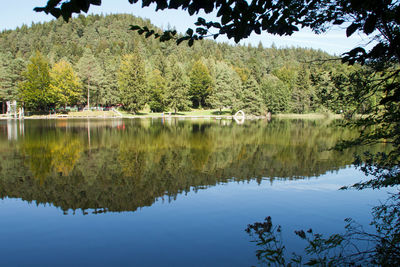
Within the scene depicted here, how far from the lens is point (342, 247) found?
6328 mm

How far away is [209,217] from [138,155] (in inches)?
451

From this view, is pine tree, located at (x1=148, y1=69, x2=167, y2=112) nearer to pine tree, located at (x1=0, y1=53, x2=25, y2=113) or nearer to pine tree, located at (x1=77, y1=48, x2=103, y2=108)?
pine tree, located at (x1=77, y1=48, x2=103, y2=108)

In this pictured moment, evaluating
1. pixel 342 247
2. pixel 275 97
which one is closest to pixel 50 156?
pixel 342 247

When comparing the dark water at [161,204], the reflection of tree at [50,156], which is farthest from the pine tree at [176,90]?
the dark water at [161,204]

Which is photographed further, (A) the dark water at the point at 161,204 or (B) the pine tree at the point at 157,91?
(B) the pine tree at the point at 157,91

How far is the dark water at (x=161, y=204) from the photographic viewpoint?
299 inches

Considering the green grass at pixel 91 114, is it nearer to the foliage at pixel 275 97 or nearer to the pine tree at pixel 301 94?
the foliage at pixel 275 97

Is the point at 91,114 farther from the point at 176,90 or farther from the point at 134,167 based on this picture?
the point at 134,167

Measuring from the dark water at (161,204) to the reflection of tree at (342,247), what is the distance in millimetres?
507

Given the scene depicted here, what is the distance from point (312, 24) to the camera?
5496mm

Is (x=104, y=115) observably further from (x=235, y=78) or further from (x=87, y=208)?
(x=87, y=208)

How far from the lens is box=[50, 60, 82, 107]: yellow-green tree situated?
7456 centimetres

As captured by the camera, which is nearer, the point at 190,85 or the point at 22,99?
the point at 22,99

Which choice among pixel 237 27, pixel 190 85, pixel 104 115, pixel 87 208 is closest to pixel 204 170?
pixel 87 208
